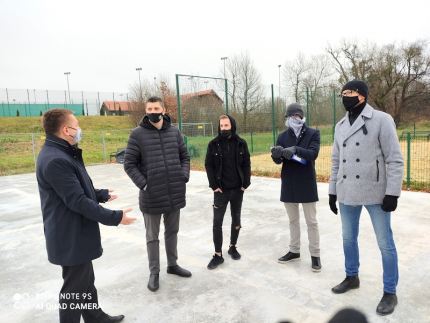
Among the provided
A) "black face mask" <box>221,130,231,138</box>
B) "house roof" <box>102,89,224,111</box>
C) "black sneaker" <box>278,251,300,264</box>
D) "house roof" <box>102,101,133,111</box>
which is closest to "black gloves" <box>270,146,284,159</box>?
"black face mask" <box>221,130,231,138</box>

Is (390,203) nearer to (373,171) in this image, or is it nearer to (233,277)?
(373,171)

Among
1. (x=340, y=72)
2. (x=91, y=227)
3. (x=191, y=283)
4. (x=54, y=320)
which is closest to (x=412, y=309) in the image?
(x=191, y=283)

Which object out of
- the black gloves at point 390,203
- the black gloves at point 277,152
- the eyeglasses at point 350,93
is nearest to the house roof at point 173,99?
the black gloves at point 277,152

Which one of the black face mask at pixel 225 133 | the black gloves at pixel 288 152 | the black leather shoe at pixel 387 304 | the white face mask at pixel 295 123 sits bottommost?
the black leather shoe at pixel 387 304

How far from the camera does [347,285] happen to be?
10.6 feet

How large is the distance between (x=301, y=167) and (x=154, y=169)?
151 centimetres

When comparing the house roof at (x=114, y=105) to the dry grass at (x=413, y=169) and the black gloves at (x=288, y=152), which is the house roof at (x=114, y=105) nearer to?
the dry grass at (x=413, y=169)

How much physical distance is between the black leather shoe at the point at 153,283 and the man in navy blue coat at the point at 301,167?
153 cm

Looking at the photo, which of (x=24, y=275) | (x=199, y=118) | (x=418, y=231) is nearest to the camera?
(x=24, y=275)

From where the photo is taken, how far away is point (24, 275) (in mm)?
3924

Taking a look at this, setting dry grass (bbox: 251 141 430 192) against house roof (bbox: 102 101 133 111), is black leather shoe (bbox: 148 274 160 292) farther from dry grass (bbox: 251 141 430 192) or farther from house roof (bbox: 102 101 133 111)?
house roof (bbox: 102 101 133 111)

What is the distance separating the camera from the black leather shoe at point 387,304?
2840 mm

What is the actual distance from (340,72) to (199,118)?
85.9ft

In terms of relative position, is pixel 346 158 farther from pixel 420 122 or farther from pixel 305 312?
pixel 420 122
